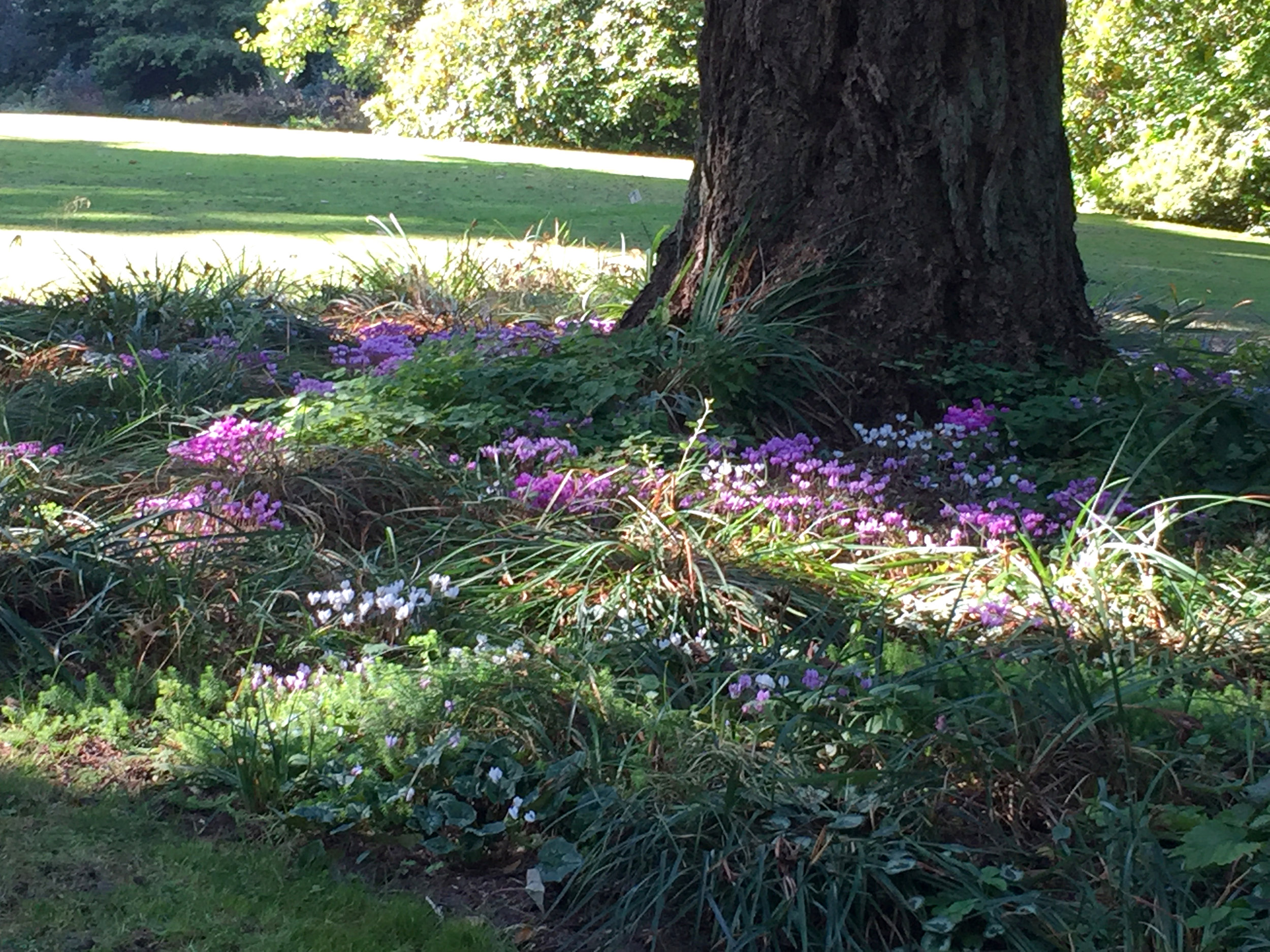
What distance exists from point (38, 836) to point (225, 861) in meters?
0.36

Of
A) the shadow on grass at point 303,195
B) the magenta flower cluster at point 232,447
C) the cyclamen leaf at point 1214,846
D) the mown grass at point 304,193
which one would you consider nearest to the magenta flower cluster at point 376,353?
the magenta flower cluster at point 232,447

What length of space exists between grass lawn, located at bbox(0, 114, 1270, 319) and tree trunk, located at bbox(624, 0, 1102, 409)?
1565mm

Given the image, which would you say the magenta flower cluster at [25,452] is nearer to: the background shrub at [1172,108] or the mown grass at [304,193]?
the mown grass at [304,193]

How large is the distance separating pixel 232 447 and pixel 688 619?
1.69m

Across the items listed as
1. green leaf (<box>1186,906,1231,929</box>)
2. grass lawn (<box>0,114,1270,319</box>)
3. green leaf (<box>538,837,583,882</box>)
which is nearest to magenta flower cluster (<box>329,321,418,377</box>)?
grass lawn (<box>0,114,1270,319</box>)

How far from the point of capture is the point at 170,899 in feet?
7.72

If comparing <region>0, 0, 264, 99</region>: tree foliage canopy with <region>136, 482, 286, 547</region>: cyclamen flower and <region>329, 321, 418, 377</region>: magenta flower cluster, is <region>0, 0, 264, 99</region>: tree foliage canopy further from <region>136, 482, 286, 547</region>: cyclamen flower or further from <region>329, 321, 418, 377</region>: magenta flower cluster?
<region>136, 482, 286, 547</region>: cyclamen flower

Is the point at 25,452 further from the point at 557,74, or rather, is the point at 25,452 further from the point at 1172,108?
the point at 557,74

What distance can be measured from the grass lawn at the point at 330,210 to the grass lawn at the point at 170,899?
16.8ft

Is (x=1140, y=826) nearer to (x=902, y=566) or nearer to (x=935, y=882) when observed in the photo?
(x=935, y=882)

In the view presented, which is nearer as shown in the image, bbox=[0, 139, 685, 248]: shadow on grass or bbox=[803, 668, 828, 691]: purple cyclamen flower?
bbox=[803, 668, 828, 691]: purple cyclamen flower

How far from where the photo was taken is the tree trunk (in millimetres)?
5016

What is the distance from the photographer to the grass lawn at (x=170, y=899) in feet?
7.41

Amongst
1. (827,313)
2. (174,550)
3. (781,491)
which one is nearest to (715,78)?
(827,313)
